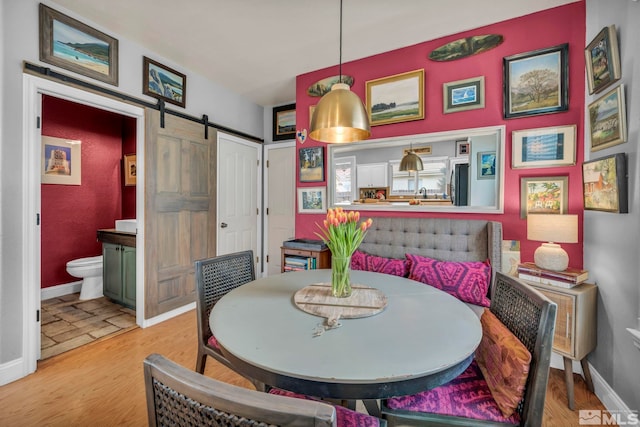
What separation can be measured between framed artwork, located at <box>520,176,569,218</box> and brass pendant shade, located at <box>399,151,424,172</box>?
2.81ft

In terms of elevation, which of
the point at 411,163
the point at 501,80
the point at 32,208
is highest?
the point at 501,80

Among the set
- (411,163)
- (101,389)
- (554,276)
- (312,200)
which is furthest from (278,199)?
(554,276)

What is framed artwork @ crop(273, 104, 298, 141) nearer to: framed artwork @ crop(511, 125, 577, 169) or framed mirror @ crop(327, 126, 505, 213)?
framed mirror @ crop(327, 126, 505, 213)

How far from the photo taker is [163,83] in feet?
9.61

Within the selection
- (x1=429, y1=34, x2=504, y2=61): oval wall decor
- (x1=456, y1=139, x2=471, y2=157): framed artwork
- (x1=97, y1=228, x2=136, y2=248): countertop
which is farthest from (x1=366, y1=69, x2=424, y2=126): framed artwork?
(x1=97, y1=228, x2=136, y2=248): countertop

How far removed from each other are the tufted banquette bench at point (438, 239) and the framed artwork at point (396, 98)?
105 centimetres

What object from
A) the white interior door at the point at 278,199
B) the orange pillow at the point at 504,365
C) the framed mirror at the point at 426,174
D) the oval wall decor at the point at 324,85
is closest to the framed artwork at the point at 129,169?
the white interior door at the point at 278,199

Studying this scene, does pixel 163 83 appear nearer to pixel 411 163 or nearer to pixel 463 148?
pixel 411 163

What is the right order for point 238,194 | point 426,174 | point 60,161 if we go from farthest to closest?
point 238,194 → point 60,161 → point 426,174

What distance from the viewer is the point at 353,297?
1.34 meters

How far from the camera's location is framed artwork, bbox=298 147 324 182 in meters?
3.27

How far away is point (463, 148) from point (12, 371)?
12.9ft

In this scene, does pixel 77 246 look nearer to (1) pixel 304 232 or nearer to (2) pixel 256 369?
(1) pixel 304 232

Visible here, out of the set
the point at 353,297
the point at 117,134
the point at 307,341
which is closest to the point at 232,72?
the point at 117,134
